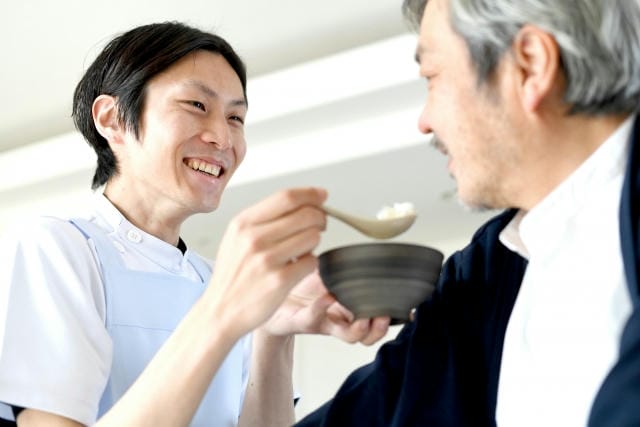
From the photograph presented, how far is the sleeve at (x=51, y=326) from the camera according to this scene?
1625 mm

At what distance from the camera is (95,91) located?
2.12m

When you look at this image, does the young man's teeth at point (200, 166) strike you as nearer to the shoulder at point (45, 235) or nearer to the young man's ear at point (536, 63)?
the shoulder at point (45, 235)

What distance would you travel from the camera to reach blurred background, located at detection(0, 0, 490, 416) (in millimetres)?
3934

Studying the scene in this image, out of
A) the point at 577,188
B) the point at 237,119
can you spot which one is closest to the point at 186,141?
the point at 237,119

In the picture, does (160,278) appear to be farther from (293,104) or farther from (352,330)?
(293,104)

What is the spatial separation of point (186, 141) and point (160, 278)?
280mm

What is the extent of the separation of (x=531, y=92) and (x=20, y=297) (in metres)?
0.91

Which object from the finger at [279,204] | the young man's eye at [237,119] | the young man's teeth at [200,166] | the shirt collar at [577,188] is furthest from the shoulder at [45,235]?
the shirt collar at [577,188]

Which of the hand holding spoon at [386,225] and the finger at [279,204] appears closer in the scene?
the finger at [279,204]

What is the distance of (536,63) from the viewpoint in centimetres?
141

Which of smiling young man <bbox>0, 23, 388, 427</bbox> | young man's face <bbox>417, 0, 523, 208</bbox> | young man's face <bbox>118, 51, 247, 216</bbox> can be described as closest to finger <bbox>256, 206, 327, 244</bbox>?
smiling young man <bbox>0, 23, 388, 427</bbox>

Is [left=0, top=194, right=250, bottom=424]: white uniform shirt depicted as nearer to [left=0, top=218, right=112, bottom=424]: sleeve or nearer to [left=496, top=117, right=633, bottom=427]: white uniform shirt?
[left=0, top=218, right=112, bottom=424]: sleeve

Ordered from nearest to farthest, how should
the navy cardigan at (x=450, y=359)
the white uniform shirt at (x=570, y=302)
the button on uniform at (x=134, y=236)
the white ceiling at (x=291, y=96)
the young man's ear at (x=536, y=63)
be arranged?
the white uniform shirt at (x=570, y=302) → the young man's ear at (x=536, y=63) → the navy cardigan at (x=450, y=359) → the button on uniform at (x=134, y=236) → the white ceiling at (x=291, y=96)

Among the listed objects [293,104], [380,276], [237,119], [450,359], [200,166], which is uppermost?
[293,104]
